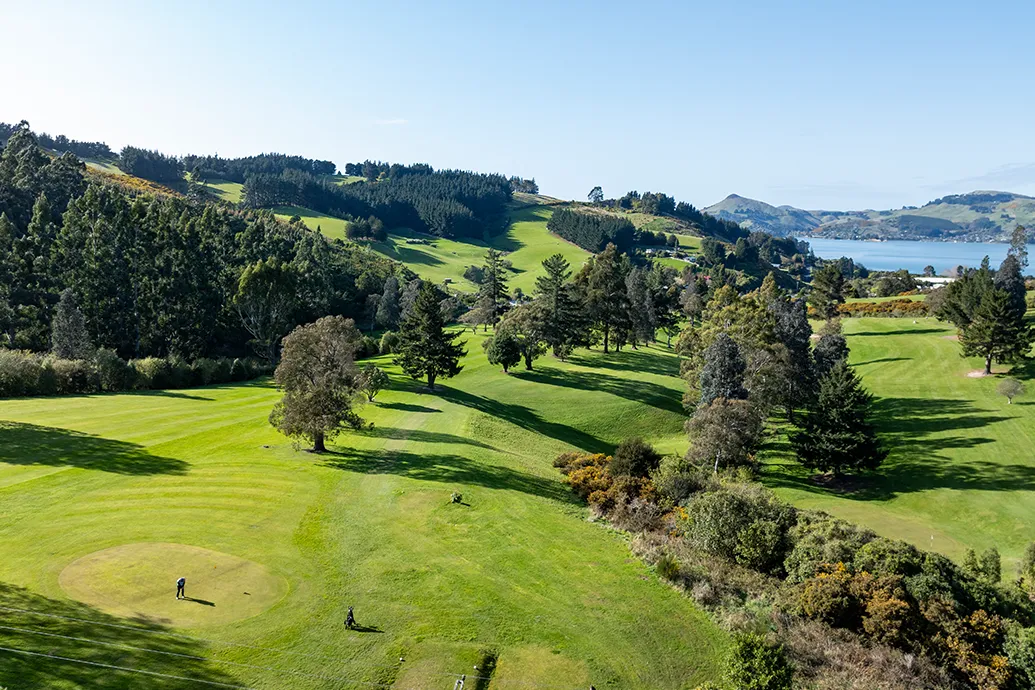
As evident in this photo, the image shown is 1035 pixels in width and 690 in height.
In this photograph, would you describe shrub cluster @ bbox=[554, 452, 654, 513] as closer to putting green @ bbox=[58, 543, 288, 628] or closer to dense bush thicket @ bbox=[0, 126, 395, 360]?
putting green @ bbox=[58, 543, 288, 628]

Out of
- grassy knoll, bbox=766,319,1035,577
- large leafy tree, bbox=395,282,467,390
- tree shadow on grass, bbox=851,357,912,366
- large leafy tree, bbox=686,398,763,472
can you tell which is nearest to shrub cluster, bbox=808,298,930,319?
tree shadow on grass, bbox=851,357,912,366

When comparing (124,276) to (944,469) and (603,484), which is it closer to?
(603,484)

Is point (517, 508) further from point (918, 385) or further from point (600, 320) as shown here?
point (918, 385)

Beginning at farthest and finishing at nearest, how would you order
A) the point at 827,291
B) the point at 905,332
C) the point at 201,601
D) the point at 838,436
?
the point at 827,291 → the point at 905,332 → the point at 838,436 → the point at 201,601

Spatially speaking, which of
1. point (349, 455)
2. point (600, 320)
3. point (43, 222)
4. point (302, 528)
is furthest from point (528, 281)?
point (302, 528)

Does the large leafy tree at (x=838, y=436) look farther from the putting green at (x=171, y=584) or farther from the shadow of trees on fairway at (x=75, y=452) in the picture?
the shadow of trees on fairway at (x=75, y=452)

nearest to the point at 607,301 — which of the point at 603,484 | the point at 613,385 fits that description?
the point at 613,385
